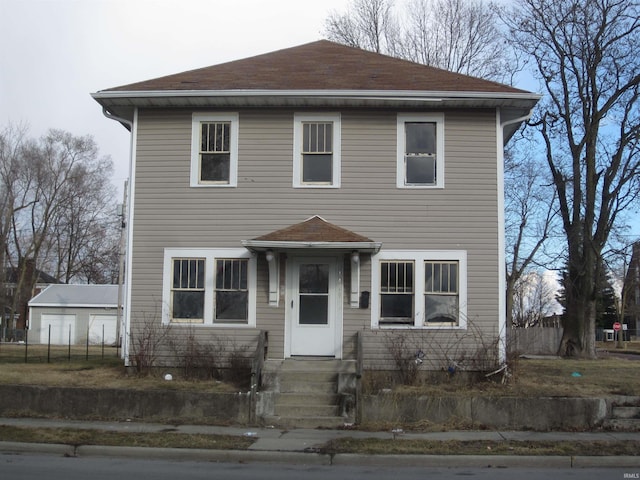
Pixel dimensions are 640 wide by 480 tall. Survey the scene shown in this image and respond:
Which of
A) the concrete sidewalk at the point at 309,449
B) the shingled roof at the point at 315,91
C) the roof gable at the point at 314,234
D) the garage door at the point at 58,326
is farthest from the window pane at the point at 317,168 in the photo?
the garage door at the point at 58,326

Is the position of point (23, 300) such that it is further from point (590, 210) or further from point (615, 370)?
point (615, 370)

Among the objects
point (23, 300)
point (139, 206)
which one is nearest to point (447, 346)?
point (139, 206)

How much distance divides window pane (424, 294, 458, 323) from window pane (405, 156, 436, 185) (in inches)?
102

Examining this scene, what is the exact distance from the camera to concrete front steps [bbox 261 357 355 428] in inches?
456

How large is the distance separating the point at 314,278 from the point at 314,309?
68cm

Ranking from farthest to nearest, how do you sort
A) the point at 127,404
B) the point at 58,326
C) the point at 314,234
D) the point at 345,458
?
the point at 58,326 → the point at 314,234 → the point at 127,404 → the point at 345,458

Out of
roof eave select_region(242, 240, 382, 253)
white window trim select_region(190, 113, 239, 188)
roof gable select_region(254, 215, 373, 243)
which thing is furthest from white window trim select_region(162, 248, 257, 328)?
white window trim select_region(190, 113, 239, 188)

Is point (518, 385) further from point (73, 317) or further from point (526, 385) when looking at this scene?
point (73, 317)

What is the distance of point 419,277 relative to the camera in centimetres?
1427

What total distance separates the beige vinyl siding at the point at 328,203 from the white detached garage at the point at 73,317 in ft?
102

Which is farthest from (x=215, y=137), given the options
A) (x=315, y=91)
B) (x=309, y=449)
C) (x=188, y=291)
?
(x=309, y=449)

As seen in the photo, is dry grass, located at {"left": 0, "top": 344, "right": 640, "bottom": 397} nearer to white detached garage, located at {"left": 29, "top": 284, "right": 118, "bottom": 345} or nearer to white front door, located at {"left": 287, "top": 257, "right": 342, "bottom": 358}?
white front door, located at {"left": 287, "top": 257, "right": 342, "bottom": 358}

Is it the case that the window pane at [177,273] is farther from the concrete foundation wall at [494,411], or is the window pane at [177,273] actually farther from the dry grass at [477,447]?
the dry grass at [477,447]

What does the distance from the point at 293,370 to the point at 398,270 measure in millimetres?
3239
